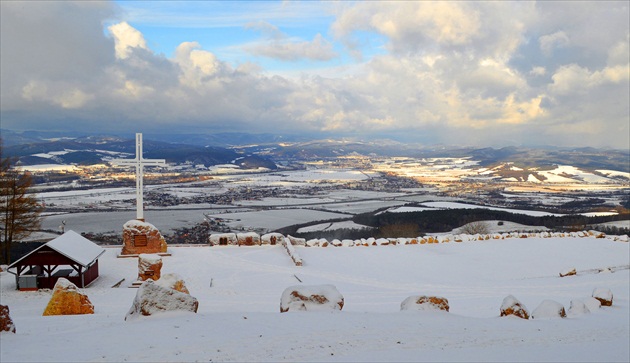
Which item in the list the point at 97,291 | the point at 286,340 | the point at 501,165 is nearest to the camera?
the point at 286,340

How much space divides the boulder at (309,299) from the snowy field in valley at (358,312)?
0.50 meters

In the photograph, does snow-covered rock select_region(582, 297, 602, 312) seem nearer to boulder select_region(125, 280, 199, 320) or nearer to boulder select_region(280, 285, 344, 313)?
boulder select_region(280, 285, 344, 313)

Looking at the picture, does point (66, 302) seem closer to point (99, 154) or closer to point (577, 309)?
point (577, 309)

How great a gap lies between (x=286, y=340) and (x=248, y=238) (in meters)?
19.5

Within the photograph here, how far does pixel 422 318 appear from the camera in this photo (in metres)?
11.3

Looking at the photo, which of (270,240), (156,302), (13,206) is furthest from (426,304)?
(13,206)

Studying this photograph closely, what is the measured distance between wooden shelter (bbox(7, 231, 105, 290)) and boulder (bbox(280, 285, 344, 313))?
10581 millimetres

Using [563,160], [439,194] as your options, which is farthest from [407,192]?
[563,160]

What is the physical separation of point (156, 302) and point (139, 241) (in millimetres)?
15891

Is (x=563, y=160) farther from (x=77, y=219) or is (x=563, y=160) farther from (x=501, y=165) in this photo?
(x=77, y=219)

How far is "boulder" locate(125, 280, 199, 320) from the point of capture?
10.1m

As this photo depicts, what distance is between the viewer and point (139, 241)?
24953 millimetres

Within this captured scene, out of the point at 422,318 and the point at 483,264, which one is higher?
the point at 422,318

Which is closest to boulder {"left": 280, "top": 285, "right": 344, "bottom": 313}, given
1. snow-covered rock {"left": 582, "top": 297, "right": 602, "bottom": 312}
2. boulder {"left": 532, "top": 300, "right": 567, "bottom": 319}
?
boulder {"left": 532, "top": 300, "right": 567, "bottom": 319}
